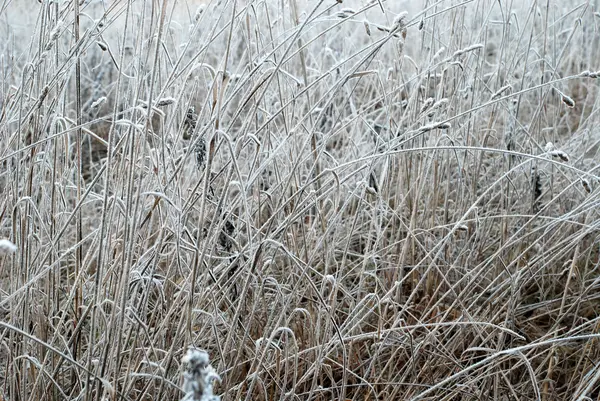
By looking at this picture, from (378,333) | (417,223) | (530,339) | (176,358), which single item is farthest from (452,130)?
(176,358)

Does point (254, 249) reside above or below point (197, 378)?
below

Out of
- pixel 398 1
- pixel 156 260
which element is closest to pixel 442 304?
pixel 156 260

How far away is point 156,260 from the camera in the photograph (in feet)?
3.29

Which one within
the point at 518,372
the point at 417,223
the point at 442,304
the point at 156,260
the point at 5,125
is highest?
the point at 5,125

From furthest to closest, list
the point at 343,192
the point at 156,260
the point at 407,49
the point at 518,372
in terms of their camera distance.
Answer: the point at 407,49 < the point at 343,192 < the point at 518,372 < the point at 156,260

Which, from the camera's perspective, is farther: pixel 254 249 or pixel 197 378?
pixel 254 249

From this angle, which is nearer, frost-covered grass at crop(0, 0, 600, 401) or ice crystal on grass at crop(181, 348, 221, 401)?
ice crystal on grass at crop(181, 348, 221, 401)

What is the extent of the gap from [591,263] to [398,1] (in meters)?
2.27

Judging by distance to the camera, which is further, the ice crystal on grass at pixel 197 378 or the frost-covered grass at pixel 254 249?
the frost-covered grass at pixel 254 249

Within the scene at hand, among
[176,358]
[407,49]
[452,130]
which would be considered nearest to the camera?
[176,358]

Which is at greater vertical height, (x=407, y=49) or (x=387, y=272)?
(x=407, y=49)

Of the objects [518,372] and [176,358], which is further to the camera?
[518,372]

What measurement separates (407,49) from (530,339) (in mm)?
2196

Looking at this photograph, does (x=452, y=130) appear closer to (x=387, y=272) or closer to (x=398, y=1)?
(x=387, y=272)
